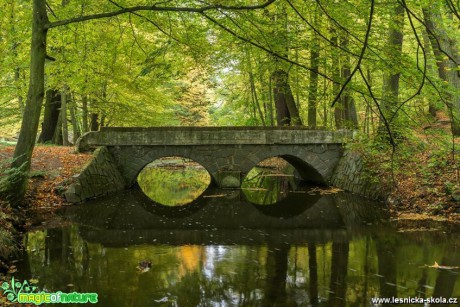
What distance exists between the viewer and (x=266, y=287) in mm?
4945

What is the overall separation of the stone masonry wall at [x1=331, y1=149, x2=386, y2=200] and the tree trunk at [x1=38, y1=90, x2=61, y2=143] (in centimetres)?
1180

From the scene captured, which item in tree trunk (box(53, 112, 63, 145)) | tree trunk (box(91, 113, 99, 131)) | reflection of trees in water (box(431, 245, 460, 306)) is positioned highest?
tree trunk (box(91, 113, 99, 131))

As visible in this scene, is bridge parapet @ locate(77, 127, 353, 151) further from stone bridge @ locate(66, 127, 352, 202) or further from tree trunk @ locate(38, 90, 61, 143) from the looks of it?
tree trunk @ locate(38, 90, 61, 143)

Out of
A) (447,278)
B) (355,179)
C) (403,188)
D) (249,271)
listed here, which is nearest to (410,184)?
(403,188)

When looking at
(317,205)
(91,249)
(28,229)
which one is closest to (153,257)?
(91,249)

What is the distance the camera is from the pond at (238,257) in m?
4.76

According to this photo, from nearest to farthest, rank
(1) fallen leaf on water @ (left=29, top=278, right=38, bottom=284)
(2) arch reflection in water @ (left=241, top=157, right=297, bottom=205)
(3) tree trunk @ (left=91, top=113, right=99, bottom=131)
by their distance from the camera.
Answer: (1) fallen leaf on water @ (left=29, top=278, right=38, bottom=284), (2) arch reflection in water @ (left=241, top=157, right=297, bottom=205), (3) tree trunk @ (left=91, top=113, right=99, bottom=131)

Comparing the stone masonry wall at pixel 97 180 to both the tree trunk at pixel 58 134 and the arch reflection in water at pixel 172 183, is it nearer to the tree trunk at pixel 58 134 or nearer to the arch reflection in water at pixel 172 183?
the arch reflection in water at pixel 172 183

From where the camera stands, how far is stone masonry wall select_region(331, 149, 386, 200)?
1082cm

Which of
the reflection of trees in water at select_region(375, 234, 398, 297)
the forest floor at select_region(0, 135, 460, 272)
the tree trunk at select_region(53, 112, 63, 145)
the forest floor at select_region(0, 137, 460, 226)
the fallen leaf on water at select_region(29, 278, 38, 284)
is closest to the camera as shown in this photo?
the reflection of trees in water at select_region(375, 234, 398, 297)

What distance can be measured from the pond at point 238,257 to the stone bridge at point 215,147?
110 inches

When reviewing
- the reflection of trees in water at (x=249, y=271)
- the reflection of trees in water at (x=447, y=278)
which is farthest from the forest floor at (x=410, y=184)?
the reflection of trees in water at (x=447, y=278)

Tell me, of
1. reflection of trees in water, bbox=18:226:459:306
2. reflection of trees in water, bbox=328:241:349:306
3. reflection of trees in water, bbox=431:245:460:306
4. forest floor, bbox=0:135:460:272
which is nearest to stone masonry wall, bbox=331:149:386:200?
forest floor, bbox=0:135:460:272

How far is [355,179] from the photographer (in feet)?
39.4
